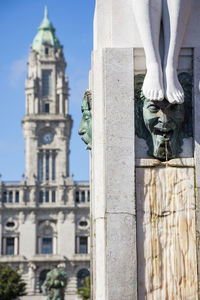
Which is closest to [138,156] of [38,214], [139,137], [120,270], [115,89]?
[139,137]

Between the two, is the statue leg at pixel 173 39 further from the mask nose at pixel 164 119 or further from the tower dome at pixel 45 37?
the tower dome at pixel 45 37

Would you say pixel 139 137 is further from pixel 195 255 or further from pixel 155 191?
pixel 195 255

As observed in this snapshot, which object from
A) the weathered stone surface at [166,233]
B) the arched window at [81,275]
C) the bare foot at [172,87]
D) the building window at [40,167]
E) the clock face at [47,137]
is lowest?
the arched window at [81,275]

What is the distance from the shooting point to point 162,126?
5.67 m

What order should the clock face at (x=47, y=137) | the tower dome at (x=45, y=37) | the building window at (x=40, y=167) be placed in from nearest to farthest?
the building window at (x=40, y=167), the clock face at (x=47, y=137), the tower dome at (x=45, y=37)

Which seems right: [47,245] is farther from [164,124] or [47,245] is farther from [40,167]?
[164,124]

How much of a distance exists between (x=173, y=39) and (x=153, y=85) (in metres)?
0.42

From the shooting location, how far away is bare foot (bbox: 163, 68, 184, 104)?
5.62m

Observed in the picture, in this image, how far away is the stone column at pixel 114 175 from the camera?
5406 millimetres

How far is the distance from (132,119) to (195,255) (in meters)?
1.16

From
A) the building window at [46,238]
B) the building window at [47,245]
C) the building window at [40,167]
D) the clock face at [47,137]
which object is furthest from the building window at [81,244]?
the clock face at [47,137]

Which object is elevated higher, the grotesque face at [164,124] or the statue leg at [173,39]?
the statue leg at [173,39]

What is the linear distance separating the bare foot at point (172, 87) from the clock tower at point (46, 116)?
80487 millimetres

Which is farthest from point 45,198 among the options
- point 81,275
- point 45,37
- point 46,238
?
point 45,37
